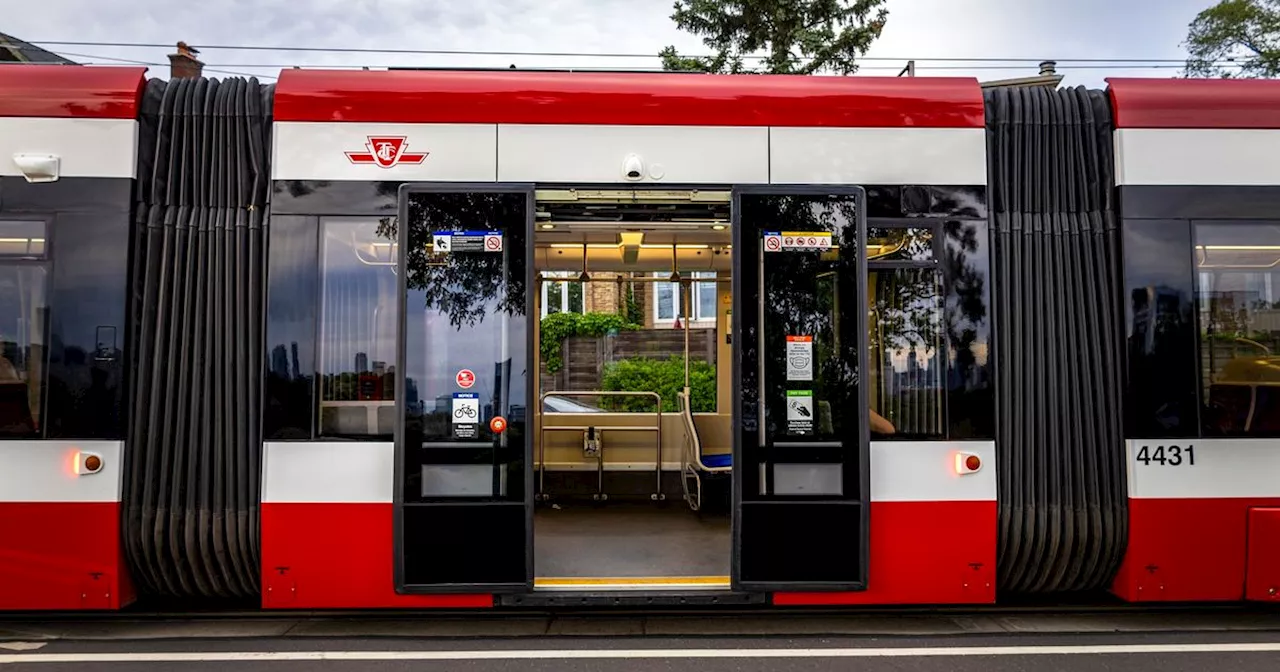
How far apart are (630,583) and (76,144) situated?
13.5 ft

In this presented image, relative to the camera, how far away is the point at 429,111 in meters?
4.44

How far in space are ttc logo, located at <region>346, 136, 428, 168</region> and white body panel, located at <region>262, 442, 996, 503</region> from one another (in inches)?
65.4

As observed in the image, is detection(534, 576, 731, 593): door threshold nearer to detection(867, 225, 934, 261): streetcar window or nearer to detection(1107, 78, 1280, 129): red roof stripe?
detection(867, 225, 934, 261): streetcar window

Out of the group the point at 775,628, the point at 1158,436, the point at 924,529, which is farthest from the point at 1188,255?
the point at 775,628

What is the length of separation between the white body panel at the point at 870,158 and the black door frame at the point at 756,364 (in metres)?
0.08

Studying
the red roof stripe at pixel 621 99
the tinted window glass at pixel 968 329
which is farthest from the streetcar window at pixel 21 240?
the tinted window glass at pixel 968 329

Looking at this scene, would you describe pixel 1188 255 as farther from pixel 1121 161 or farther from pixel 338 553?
pixel 338 553

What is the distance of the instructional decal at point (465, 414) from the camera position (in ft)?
14.3

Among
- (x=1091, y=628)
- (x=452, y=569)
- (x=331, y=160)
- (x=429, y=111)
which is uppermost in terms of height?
(x=429, y=111)

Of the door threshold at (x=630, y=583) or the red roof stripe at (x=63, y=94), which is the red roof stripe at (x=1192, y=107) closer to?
the door threshold at (x=630, y=583)

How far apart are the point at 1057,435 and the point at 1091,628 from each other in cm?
118

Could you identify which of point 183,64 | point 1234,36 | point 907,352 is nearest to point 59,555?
point 907,352

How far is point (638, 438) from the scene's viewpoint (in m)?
7.70

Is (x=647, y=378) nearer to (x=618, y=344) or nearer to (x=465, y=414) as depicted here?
(x=618, y=344)
